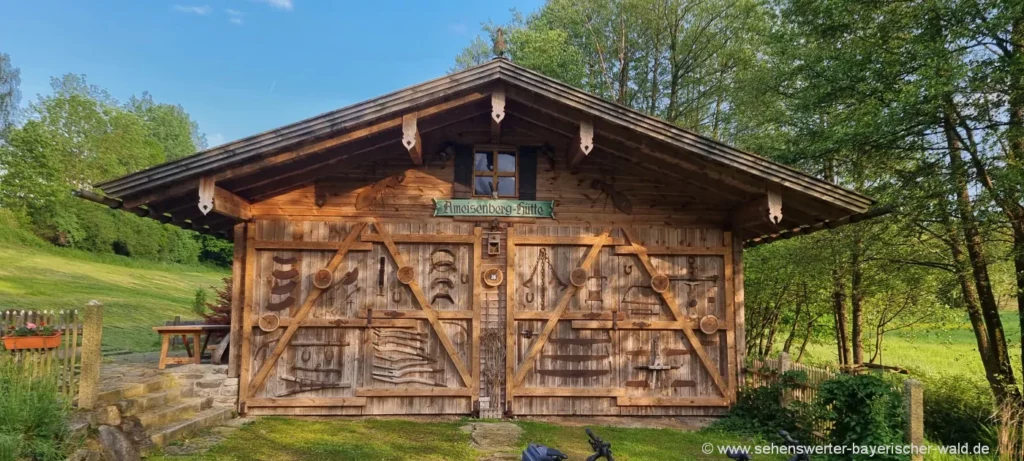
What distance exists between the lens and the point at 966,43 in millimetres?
7672

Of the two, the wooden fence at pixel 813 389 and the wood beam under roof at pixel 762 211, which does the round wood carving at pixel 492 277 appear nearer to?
the wood beam under roof at pixel 762 211

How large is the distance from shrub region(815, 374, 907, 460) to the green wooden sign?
156 inches

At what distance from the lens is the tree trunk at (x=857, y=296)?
9930mm

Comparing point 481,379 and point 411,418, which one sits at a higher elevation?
point 481,379

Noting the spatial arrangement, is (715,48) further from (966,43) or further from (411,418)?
(411,418)

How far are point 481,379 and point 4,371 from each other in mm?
5010

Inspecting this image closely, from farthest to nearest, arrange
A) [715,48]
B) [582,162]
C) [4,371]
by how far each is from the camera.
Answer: [715,48] → [582,162] → [4,371]

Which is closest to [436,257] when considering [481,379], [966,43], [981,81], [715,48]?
[481,379]

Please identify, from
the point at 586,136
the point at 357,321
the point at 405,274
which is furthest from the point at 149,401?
the point at 586,136

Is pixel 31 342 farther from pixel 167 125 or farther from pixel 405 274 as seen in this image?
pixel 167 125

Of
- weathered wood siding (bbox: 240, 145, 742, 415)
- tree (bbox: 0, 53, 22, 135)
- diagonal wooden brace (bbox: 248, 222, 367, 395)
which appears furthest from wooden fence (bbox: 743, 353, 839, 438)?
tree (bbox: 0, 53, 22, 135)

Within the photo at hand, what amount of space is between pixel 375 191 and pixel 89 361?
3638mm

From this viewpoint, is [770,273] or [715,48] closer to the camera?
[770,273]

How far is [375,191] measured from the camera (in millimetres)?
7273
